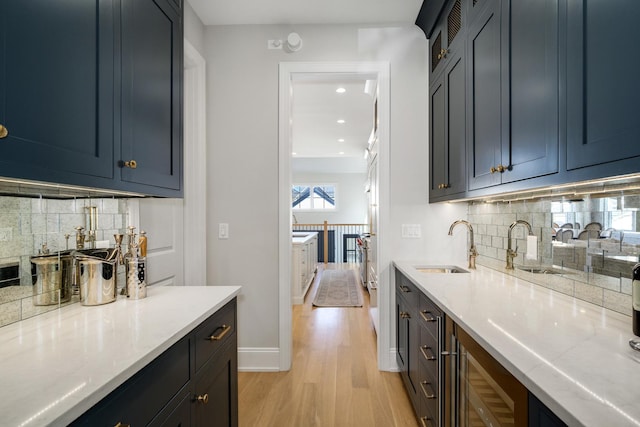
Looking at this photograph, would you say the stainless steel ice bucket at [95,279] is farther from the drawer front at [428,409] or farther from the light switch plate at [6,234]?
the drawer front at [428,409]

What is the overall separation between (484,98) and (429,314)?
1124mm

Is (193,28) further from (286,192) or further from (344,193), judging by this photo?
(344,193)

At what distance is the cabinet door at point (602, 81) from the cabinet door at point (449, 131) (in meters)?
0.87

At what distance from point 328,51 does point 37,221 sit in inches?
87.3

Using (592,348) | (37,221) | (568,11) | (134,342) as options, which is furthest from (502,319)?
(37,221)

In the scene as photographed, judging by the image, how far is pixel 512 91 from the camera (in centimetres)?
133

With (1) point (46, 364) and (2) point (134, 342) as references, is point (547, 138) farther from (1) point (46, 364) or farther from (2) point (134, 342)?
(1) point (46, 364)

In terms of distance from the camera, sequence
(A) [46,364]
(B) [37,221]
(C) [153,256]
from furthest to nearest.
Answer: (C) [153,256]
(B) [37,221]
(A) [46,364]

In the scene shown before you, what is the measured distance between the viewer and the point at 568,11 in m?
1.01

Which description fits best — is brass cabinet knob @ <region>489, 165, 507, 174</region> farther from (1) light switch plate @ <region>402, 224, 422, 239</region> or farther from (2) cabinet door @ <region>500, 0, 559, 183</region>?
(1) light switch plate @ <region>402, 224, 422, 239</region>

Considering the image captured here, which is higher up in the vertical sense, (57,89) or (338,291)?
(57,89)

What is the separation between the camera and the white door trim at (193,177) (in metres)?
2.46

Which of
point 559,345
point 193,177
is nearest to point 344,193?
point 193,177

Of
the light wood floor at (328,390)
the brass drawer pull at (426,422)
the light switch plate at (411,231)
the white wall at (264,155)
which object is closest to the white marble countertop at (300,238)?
the light wood floor at (328,390)
